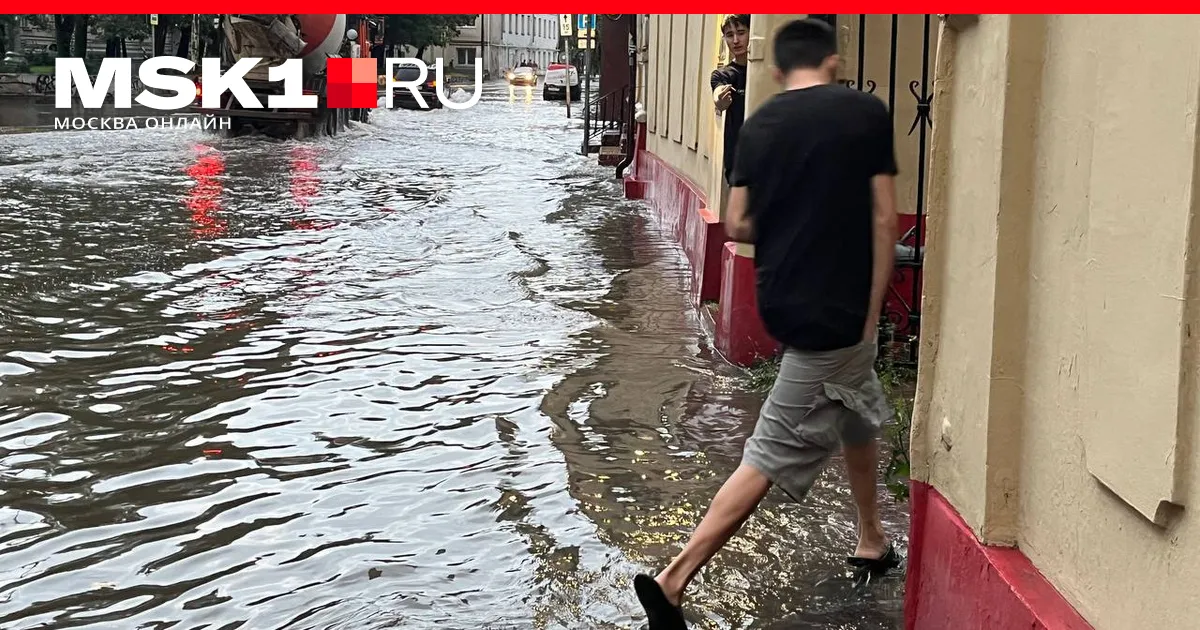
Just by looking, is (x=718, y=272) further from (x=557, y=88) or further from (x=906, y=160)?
(x=557, y=88)

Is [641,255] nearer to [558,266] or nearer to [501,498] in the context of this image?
[558,266]

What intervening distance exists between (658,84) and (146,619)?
12693mm

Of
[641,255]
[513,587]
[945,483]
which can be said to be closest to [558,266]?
[641,255]

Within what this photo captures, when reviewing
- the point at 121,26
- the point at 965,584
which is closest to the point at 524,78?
the point at 121,26

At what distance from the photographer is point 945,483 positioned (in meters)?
3.89

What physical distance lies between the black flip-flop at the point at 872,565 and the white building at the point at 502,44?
115 m

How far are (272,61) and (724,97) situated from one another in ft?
88.6

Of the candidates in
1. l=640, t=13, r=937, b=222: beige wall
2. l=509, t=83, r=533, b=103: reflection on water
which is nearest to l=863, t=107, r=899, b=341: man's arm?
l=640, t=13, r=937, b=222: beige wall

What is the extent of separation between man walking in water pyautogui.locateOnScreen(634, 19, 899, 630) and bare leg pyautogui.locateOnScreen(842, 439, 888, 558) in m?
0.17

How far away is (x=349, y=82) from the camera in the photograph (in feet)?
122

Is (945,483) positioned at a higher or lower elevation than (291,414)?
higher

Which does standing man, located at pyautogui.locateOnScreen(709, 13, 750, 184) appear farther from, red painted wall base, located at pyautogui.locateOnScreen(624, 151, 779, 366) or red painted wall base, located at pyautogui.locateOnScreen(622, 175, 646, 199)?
red painted wall base, located at pyautogui.locateOnScreen(622, 175, 646, 199)

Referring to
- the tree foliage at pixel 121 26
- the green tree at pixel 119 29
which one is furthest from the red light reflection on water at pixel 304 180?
the green tree at pixel 119 29

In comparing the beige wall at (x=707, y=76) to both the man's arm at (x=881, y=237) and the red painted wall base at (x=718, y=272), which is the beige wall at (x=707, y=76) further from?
the man's arm at (x=881, y=237)
